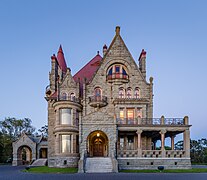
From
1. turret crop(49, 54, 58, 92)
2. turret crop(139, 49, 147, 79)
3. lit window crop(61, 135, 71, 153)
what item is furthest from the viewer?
turret crop(49, 54, 58, 92)

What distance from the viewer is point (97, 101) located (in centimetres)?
3391

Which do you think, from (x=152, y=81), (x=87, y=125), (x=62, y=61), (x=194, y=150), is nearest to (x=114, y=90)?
(x=152, y=81)

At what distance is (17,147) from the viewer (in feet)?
151

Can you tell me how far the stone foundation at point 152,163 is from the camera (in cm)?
2903

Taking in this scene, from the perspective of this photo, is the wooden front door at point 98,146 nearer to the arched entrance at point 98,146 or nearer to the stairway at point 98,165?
the arched entrance at point 98,146

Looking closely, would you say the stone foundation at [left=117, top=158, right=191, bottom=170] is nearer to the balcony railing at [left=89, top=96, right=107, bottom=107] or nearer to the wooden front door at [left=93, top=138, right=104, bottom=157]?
the wooden front door at [left=93, top=138, right=104, bottom=157]

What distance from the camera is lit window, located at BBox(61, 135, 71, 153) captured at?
3244 cm

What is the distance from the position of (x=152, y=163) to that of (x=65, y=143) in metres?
11.2

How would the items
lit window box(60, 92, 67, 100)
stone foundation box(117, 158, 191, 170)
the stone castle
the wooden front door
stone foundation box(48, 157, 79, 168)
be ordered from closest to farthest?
stone foundation box(117, 158, 191, 170) < the stone castle < stone foundation box(48, 157, 79, 168) < lit window box(60, 92, 67, 100) < the wooden front door

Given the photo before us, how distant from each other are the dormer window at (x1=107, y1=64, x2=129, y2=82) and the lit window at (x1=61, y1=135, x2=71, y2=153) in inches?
375

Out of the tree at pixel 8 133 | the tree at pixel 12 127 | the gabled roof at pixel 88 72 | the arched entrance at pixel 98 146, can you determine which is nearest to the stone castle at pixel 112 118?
the arched entrance at pixel 98 146

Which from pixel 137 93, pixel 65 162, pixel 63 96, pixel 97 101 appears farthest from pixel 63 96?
pixel 137 93

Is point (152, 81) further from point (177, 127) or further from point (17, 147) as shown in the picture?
point (17, 147)

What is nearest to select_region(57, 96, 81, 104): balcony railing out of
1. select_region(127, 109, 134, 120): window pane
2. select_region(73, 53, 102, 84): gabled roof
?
select_region(73, 53, 102, 84): gabled roof
